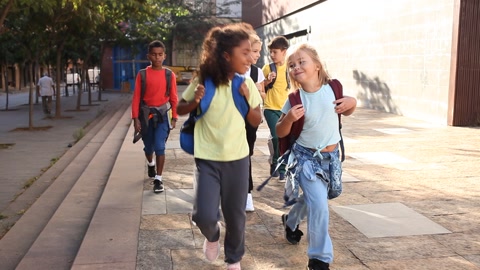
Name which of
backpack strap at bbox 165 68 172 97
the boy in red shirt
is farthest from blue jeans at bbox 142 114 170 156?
backpack strap at bbox 165 68 172 97

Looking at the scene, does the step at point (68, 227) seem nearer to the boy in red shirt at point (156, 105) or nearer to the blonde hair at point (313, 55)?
the boy in red shirt at point (156, 105)

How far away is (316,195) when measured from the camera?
3443mm

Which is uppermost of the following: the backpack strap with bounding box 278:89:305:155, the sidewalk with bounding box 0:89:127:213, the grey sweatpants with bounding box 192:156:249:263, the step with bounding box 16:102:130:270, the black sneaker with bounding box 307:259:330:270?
the backpack strap with bounding box 278:89:305:155

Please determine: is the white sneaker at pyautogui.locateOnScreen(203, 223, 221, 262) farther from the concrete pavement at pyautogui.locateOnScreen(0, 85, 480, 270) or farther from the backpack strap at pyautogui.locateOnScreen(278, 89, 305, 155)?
the backpack strap at pyautogui.locateOnScreen(278, 89, 305, 155)

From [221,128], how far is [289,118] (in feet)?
1.45

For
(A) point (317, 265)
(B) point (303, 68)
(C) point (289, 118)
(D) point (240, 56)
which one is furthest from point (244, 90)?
(A) point (317, 265)

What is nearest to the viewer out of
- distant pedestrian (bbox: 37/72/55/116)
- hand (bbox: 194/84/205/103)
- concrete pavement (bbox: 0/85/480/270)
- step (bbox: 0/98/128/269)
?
hand (bbox: 194/84/205/103)

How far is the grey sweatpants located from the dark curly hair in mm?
533

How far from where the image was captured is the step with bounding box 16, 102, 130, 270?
4.07 meters

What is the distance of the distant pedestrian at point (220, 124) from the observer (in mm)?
3258

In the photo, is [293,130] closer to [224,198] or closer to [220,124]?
[220,124]

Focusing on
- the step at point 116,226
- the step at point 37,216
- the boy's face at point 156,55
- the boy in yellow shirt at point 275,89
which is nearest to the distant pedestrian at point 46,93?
the step at point 37,216

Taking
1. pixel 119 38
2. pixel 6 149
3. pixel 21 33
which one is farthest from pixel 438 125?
pixel 119 38

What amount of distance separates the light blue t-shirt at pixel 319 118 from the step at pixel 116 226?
1.52 metres
